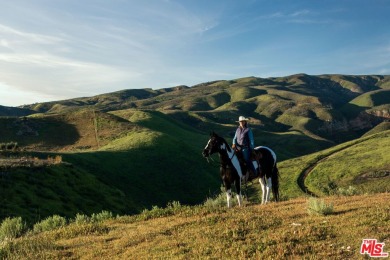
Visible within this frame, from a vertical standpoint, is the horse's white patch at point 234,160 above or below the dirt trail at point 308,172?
above

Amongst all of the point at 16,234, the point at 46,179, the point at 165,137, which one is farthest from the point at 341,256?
the point at 165,137

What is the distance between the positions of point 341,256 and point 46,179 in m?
35.6

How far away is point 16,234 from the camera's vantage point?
16547 mm

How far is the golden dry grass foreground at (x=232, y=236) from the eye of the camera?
9648mm

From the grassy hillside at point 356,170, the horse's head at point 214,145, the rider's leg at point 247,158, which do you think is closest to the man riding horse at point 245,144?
the rider's leg at point 247,158

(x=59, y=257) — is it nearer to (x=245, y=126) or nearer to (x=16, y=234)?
(x=16, y=234)

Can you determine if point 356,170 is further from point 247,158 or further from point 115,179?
point 247,158

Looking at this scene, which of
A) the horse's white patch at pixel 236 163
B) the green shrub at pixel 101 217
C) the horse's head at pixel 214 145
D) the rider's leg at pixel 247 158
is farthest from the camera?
the green shrub at pixel 101 217

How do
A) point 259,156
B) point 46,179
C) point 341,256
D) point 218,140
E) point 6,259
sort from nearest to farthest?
1. point 341,256
2. point 6,259
3. point 218,140
4. point 259,156
5. point 46,179

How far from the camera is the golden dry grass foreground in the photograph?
380 inches

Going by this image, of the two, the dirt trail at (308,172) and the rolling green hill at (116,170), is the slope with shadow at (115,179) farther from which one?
the dirt trail at (308,172)

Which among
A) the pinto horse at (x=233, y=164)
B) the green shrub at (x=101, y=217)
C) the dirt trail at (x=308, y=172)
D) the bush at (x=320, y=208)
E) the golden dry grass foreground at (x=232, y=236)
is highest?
the pinto horse at (x=233, y=164)

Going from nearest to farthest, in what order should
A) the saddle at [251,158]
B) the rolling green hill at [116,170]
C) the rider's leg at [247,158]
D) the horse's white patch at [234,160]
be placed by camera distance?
the horse's white patch at [234,160] → the saddle at [251,158] → the rider's leg at [247,158] → the rolling green hill at [116,170]

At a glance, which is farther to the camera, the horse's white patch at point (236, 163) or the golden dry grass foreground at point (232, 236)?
the horse's white patch at point (236, 163)
